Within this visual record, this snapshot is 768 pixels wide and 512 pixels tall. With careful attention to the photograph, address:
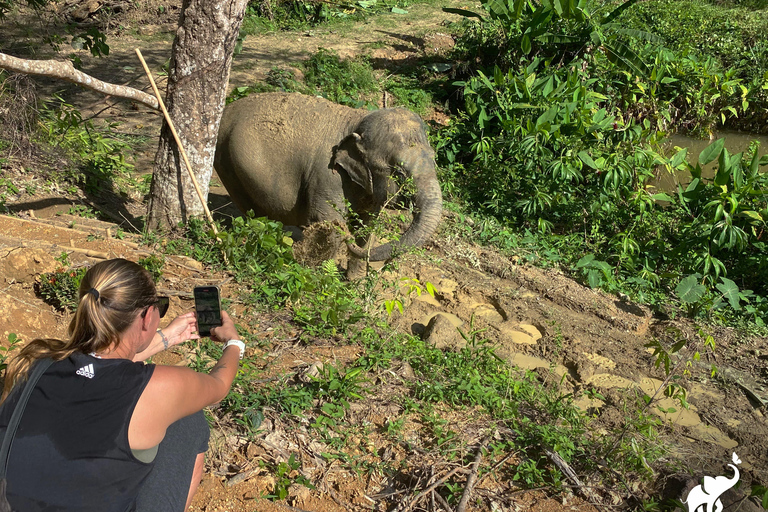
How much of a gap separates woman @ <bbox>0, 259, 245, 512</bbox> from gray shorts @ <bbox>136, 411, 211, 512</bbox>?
3 cm

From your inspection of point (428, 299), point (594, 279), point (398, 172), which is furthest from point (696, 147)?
point (398, 172)

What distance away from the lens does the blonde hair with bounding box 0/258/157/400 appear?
2.18 meters

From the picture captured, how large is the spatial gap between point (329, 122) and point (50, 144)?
3.00m

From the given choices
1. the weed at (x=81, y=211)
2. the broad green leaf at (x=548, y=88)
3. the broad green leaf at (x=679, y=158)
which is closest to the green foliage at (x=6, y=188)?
the weed at (x=81, y=211)

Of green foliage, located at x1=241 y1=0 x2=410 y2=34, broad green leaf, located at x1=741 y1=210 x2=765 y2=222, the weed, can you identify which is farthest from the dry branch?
green foliage, located at x1=241 y1=0 x2=410 y2=34

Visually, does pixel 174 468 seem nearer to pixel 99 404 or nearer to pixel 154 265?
pixel 99 404

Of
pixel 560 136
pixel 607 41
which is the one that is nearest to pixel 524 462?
pixel 560 136

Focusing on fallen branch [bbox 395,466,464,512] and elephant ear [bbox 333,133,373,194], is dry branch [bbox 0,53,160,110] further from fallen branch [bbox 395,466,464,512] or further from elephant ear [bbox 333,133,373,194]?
fallen branch [bbox 395,466,464,512]

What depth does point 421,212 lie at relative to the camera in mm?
5641

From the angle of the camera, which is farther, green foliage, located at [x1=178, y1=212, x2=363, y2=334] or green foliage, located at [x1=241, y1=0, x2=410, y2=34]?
green foliage, located at [x1=241, y1=0, x2=410, y2=34]

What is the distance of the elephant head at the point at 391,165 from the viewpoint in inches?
222

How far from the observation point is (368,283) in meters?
5.07

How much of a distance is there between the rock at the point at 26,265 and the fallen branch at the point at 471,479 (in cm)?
324

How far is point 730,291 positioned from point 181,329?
19.2 feet
